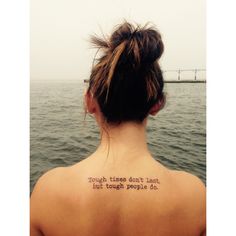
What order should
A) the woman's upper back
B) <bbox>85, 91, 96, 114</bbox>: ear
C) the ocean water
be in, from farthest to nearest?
the ocean water → <bbox>85, 91, 96, 114</bbox>: ear → the woman's upper back

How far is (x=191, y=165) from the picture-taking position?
1726 mm

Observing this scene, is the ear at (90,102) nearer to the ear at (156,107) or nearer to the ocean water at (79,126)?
the ocean water at (79,126)

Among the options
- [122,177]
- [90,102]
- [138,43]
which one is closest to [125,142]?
[122,177]

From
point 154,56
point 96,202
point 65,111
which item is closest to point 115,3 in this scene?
point 154,56

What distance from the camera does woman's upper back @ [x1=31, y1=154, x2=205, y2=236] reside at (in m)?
1.47

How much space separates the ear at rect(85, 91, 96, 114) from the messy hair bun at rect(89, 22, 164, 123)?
0.13 feet

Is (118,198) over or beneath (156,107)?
beneath

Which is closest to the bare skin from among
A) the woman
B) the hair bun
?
the woman

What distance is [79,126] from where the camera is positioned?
1.80 metres

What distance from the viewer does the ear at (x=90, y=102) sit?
1.60 metres

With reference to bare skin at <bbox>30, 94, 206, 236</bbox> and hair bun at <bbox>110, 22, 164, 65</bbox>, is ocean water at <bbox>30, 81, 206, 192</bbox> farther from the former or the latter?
hair bun at <bbox>110, 22, 164, 65</bbox>

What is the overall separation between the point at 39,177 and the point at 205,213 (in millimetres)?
873

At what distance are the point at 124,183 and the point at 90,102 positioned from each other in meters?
0.43

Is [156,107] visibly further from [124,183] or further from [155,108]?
[124,183]
